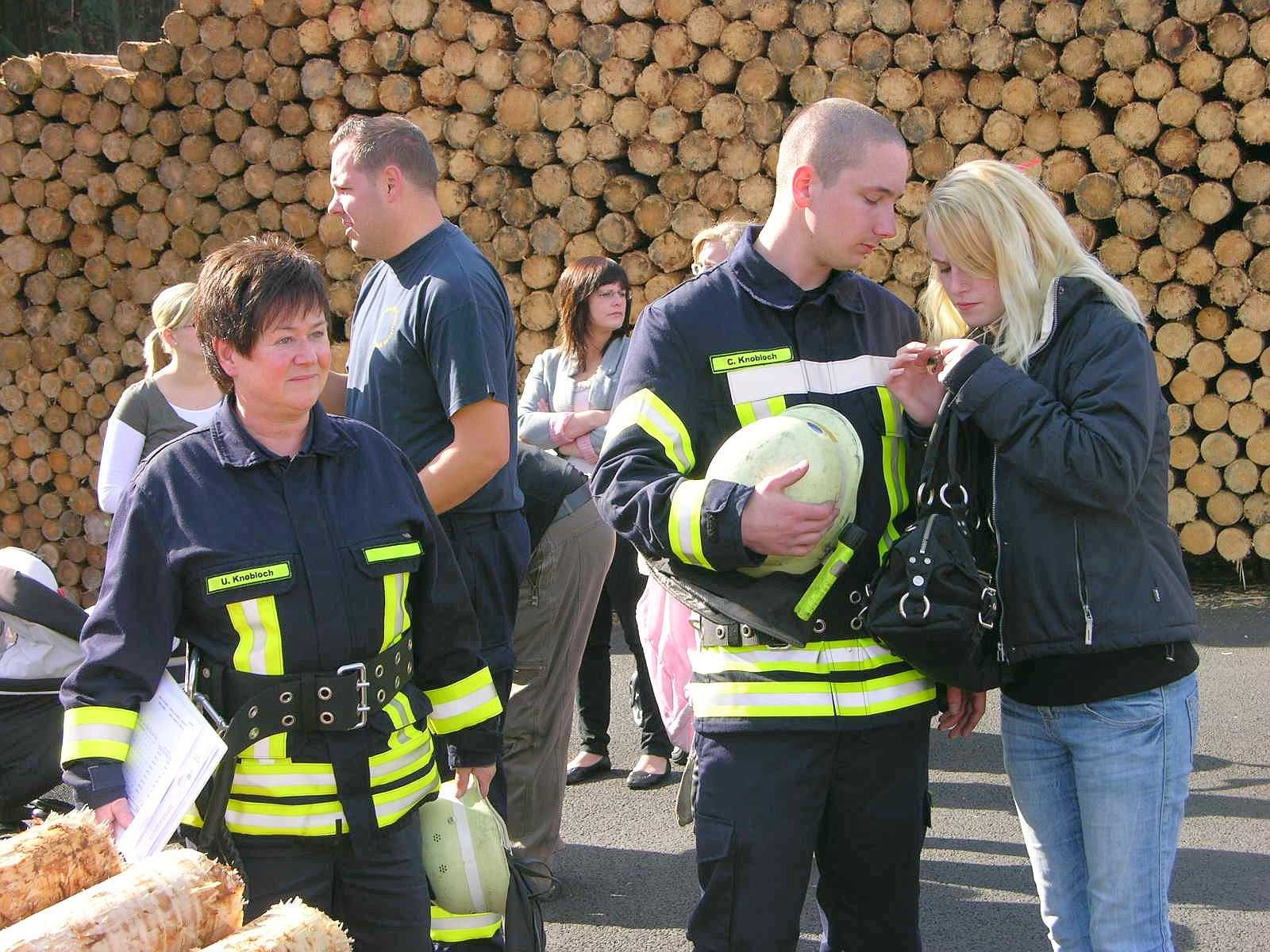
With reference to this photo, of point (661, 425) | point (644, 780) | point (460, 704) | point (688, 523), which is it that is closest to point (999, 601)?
point (688, 523)

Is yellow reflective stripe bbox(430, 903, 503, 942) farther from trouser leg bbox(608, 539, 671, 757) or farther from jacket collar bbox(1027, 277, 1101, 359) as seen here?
trouser leg bbox(608, 539, 671, 757)

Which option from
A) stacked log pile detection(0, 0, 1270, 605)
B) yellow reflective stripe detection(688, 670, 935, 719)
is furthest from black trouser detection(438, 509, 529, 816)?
stacked log pile detection(0, 0, 1270, 605)

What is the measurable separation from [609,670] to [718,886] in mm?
Answer: 2747

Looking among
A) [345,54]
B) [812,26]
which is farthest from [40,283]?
[812,26]

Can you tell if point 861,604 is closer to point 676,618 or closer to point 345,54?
point 676,618

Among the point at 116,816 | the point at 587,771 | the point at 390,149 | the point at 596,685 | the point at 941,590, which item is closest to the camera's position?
the point at 116,816

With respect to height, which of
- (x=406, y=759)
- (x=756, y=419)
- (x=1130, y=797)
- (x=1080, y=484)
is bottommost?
(x=1130, y=797)

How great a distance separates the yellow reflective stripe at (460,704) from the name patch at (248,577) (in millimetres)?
453

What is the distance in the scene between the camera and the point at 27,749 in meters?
3.89

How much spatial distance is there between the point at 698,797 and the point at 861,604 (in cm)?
49

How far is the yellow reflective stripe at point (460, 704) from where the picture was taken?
2.68 m

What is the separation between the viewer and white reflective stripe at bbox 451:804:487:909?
8.57ft

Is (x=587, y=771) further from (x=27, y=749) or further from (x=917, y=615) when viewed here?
(x=917, y=615)

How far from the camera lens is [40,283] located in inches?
328
